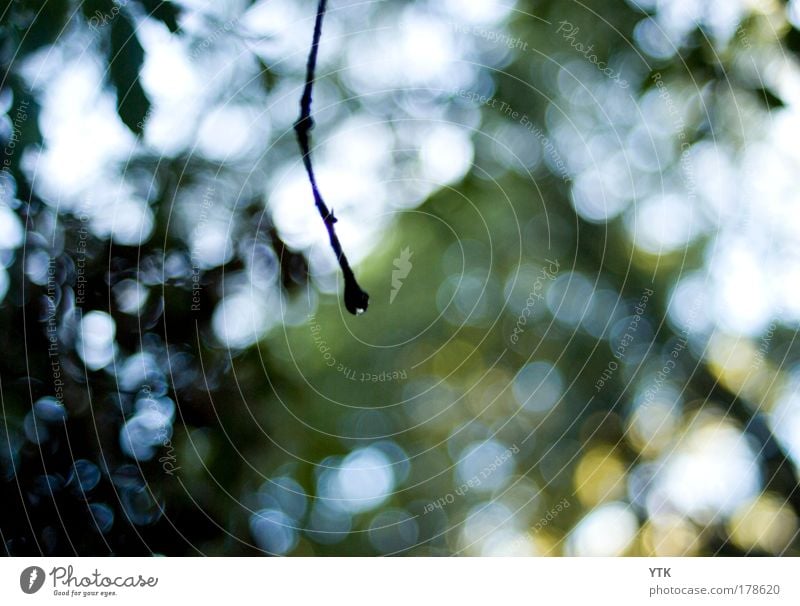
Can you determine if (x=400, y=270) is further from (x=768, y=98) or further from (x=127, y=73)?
(x=768, y=98)

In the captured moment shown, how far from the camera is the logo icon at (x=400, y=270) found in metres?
0.75

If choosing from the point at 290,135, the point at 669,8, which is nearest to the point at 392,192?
the point at 290,135

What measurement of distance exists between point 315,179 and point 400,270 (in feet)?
0.40

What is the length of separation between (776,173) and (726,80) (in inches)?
4.8

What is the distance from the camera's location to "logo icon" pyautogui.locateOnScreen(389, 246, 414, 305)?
2.47 ft

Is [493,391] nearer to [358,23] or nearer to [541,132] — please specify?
[541,132]

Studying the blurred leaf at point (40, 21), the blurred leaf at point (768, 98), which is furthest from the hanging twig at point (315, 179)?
the blurred leaf at point (768, 98)

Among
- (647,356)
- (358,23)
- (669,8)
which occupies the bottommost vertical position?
(647,356)

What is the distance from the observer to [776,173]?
783 mm

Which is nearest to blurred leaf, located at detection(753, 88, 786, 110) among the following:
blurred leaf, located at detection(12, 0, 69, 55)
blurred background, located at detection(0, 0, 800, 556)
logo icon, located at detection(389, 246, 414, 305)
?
blurred background, located at detection(0, 0, 800, 556)
